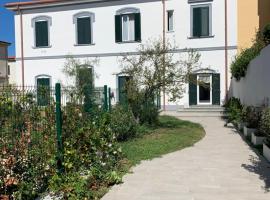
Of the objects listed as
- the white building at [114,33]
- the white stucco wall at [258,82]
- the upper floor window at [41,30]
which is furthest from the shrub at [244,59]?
the upper floor window at [41,30]

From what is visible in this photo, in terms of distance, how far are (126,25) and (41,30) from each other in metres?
6.01

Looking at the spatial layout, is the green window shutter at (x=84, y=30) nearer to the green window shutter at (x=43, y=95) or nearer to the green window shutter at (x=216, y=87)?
the green window shutter at (x=216, y=87)

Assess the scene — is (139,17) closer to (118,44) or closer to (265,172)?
(118,44)

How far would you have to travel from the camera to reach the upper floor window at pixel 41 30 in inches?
978

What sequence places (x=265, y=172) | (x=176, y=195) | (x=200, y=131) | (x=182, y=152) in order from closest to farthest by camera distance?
(x=176, y=195) < (x=265, y=172) < (x=182, y=152) < (x=200, y=131)

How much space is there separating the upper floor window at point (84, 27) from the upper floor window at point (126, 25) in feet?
5.89

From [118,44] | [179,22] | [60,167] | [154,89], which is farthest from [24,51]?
[60,167]

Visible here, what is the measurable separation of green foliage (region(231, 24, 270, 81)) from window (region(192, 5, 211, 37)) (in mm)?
5118

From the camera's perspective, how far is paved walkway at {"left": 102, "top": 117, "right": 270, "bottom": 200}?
595 centimetres

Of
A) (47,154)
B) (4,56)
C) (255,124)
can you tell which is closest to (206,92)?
(255,124)

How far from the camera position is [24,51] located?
25500 millimetres

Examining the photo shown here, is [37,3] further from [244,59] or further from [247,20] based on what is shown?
[244,59]

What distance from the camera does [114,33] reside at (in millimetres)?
23469

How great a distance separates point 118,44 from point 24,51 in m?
6.91
